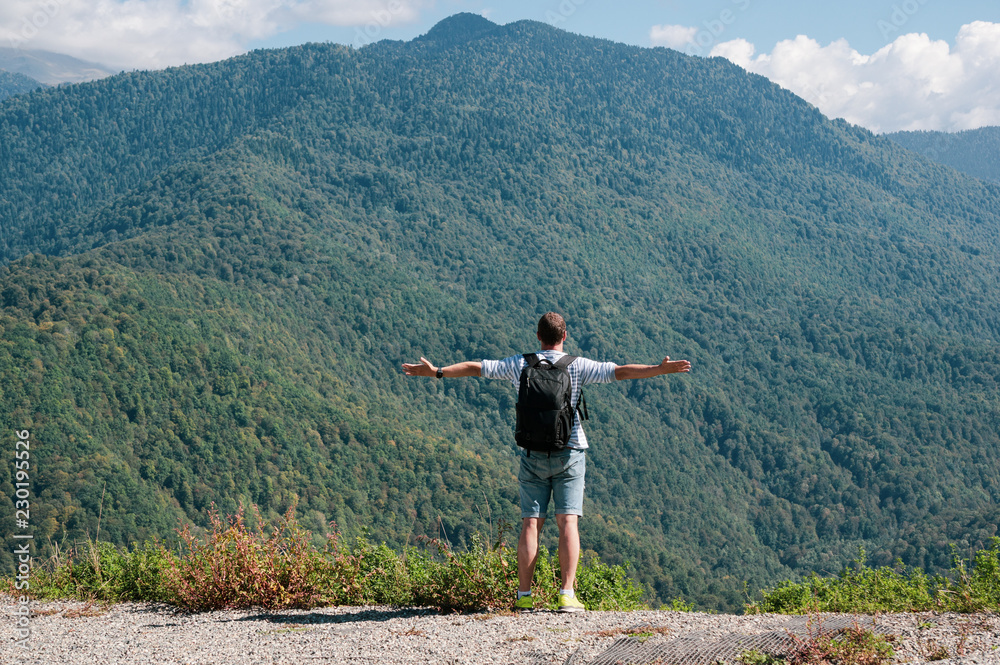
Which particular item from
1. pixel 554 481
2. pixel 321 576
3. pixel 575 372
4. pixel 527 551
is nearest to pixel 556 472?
pixel 554 481

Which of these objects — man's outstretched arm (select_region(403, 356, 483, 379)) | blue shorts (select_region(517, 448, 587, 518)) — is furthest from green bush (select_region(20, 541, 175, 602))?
blue shorts (select_region(517, 448, 587, 518))

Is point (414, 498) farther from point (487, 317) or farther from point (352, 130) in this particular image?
point (352, 130)

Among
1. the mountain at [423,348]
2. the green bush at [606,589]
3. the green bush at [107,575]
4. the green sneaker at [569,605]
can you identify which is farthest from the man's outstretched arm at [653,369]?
the green bush at [107,575]

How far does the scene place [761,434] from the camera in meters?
126

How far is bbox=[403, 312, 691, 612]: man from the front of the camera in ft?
17.7

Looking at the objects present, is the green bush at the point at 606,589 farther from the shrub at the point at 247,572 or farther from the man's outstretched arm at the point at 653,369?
the shrub at the point at 247,572

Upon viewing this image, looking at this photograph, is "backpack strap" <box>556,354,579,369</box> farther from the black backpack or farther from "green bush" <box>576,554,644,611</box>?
"green bush" <box>576,554,644,611</box>

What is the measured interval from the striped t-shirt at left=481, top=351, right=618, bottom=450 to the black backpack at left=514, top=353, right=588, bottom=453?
0.33ft

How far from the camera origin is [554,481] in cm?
547

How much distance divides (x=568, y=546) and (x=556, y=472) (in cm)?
54

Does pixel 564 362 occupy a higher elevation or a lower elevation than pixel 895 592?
higher

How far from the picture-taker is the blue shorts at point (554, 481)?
17.6 feet

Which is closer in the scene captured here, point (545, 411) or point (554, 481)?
point (545, 411)

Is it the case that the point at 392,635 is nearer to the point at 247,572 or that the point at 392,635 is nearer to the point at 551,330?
the point at 247,572
